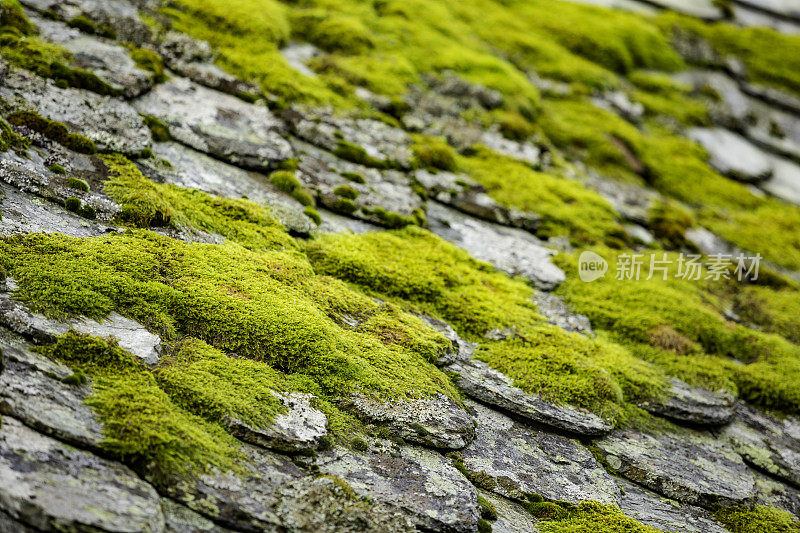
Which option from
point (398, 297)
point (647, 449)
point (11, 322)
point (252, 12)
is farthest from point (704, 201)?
point (11, 322)

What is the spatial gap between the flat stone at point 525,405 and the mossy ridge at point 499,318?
0.28m

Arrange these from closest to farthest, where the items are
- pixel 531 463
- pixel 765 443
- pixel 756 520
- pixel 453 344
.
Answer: pixel 531 463, pixel 756 520, pixel 453 344, pixel 765 443

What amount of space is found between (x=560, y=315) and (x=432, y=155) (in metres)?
8.43

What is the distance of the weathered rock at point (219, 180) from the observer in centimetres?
1429

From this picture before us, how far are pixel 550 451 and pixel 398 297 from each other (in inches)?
213

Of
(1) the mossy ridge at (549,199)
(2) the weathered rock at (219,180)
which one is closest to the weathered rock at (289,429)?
(2) the weathered rock at (219,180)

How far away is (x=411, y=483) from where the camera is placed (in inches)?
362

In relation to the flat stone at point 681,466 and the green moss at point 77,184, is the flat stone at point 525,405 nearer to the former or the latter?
the flat stone at point 681,466

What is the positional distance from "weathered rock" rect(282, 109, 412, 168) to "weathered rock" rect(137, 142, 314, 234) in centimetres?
363

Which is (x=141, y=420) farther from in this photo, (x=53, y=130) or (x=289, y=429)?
(x=53, y=130)

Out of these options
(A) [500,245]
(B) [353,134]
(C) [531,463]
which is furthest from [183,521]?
(B) [353,134]

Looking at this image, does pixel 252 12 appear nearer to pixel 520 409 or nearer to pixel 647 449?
pixel 520 409

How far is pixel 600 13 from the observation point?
124ft

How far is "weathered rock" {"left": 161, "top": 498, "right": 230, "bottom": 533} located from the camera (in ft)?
23.4
